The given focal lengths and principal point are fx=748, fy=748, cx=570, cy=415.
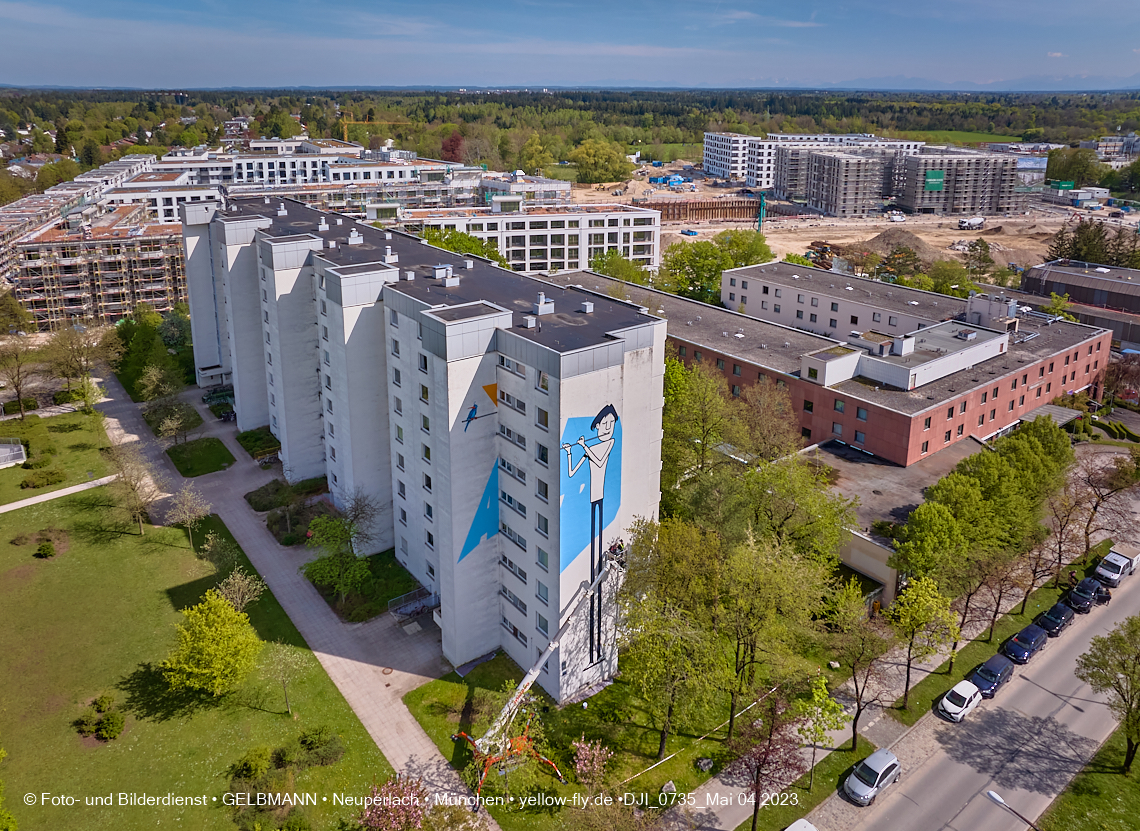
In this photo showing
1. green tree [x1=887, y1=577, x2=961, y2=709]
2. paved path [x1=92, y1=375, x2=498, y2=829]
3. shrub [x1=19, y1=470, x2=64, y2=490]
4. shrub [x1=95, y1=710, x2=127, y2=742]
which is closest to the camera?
paved path [x1=92, y1=375, x2=498, y2=829]

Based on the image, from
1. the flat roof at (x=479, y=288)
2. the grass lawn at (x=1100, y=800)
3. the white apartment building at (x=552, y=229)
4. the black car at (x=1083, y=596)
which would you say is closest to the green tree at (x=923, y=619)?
the grass lawn at (x=1100, y=800)

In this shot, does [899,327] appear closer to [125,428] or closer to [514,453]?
[514,453]

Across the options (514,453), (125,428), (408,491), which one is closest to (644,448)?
(514,453)

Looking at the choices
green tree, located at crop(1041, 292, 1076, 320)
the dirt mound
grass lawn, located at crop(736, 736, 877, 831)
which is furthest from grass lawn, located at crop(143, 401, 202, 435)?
the dirt mound

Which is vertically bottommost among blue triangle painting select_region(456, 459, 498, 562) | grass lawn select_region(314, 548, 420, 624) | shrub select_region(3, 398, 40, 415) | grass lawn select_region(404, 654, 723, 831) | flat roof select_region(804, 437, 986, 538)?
grass lawn select_region(404, 654, 723, 831)

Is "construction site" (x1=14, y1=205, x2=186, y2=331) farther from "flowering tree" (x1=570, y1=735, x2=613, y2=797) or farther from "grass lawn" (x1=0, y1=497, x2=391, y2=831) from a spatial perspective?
"flowering tree" (x1=570, y1=735, x2=613, y2=797)

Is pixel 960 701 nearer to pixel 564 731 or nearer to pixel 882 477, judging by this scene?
pixel 882 477
